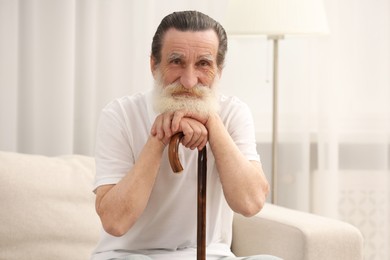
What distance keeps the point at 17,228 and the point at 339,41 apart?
1685mm

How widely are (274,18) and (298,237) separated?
3.00 feet

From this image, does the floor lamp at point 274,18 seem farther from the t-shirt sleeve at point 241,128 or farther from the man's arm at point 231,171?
the man's arm at point 231,171

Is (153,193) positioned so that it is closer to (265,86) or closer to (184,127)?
(184,127)

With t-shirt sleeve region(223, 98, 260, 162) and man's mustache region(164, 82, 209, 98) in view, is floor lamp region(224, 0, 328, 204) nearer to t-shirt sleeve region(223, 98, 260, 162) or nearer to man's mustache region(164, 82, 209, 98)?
t-shirt sleeve region(223, 98, 260, 162)

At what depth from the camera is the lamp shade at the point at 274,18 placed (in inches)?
113

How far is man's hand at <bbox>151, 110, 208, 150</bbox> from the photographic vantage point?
1832 mm

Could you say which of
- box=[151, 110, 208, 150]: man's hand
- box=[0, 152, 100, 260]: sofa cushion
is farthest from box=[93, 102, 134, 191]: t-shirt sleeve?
box=[0, 152, 100, 260]: sofa cushion

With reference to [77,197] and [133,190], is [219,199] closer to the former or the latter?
[133,190]

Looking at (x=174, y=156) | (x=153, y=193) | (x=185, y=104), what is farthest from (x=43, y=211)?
(x=174, y=156)

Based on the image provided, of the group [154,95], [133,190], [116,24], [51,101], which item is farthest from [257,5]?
[133,190]

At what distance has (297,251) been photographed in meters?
2.33

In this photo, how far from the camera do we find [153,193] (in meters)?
2.02

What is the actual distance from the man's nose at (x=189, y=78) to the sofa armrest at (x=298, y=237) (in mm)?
691

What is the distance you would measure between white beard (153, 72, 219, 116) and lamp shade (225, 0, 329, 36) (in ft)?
3.35
